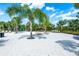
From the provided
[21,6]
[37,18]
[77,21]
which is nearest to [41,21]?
[37,18]

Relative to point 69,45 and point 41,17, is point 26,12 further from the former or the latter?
point 69,45

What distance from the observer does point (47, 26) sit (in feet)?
11.0

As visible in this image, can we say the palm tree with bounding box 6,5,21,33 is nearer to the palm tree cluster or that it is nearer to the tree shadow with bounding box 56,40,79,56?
the palm tree cluster

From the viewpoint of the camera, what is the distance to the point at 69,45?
3.26 metres

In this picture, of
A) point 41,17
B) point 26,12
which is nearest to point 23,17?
point 26,12

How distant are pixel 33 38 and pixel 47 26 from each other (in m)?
0.40

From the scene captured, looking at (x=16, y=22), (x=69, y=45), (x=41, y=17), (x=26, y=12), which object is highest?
(x=26, y=12)

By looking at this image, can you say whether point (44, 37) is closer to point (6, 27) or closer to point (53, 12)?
point (53, 12)

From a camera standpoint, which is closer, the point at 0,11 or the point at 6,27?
the point at 0,11

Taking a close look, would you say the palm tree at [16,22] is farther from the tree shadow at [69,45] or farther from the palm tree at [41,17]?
the tree shadow at [69,45]

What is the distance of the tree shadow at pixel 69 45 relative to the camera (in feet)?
10.3

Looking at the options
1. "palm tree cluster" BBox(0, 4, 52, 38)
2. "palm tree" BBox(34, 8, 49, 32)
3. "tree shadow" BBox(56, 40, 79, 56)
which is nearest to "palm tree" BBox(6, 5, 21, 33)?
"palm tree cluster" BBox(0, 4, 52, 38)

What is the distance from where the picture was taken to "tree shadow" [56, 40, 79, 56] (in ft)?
10.3

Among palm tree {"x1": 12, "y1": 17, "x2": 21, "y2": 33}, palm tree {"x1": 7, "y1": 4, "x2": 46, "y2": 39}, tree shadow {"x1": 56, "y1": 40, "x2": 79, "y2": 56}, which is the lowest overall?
tree shadow {"x1": 56, "y1": 40, "x2": 79, "y2": 56}
